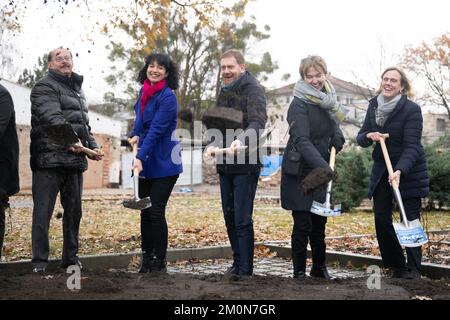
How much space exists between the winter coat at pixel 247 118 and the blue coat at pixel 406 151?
47.4 inches

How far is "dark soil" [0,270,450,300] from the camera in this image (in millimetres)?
3957

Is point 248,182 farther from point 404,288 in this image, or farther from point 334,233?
point 334,233

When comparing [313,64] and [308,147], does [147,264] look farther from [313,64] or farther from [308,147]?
[313,64]

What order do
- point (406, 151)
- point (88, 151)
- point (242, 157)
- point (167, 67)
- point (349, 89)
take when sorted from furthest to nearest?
point (349, 89) < point (167, 67) < point (88, 151) < point (406, 151) < point (242, 157)

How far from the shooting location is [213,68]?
1634 inches

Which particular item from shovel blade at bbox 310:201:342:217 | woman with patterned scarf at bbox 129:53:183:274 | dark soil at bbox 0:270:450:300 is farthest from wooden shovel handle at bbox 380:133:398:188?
woman with patterned scarf at bbox 129:53:183:274

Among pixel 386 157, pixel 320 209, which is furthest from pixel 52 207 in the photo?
pixel 386 157

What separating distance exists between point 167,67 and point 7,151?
1.70m

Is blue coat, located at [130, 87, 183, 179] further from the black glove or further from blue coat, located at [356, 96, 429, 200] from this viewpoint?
blue coat, located at [356, 96, 429, 200]

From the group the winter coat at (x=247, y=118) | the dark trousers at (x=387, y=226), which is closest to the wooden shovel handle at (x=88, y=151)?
the winter coat at (x=247, y=118)

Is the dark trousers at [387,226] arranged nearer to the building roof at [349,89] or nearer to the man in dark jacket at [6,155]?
the man in dark jacket at [6,155]

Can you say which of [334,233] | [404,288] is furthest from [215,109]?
[334,233]

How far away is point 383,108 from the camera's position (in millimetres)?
5656

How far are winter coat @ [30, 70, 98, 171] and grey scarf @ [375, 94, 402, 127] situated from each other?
2879 millimetres
